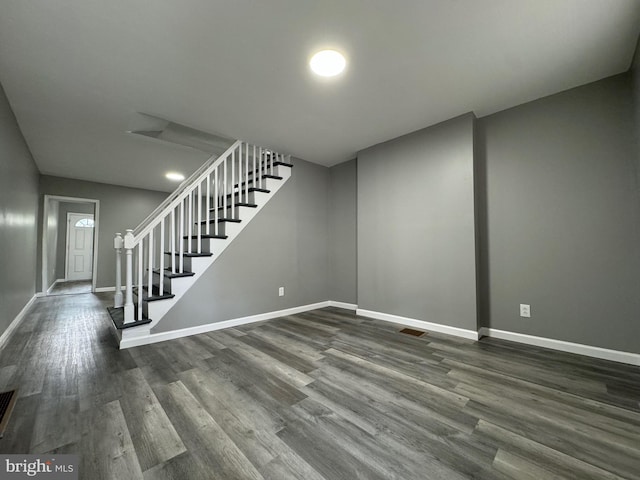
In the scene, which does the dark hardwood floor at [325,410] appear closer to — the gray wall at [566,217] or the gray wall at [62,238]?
the gray wall at [566,217]

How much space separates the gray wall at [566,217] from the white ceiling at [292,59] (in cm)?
28

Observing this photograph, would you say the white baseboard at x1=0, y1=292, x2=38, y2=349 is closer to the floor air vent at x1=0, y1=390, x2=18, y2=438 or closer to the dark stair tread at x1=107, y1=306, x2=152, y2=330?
the dark stair tread at x1=107, y1=306, x2=152, y2=330

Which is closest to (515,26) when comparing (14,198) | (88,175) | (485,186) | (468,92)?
(468,92)

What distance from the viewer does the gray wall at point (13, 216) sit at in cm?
237

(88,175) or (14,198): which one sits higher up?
(88,175)

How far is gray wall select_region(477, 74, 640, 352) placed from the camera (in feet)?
6.82

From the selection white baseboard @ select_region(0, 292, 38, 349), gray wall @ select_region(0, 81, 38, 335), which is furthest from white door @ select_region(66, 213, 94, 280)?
gray wall @ select_region(0, 81, 38, 335)

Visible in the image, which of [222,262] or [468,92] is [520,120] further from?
[222,262]

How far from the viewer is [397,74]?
206 centimetres

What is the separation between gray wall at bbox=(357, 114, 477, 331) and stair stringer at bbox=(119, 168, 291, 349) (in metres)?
1.27

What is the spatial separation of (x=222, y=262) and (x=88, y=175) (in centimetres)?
418

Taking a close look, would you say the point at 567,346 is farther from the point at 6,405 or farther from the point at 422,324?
the point at 6,405

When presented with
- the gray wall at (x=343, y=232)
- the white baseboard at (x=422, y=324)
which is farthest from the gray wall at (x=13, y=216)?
the white baseboard at (x=422, y=324)

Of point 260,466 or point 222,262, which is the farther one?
point 222,262
